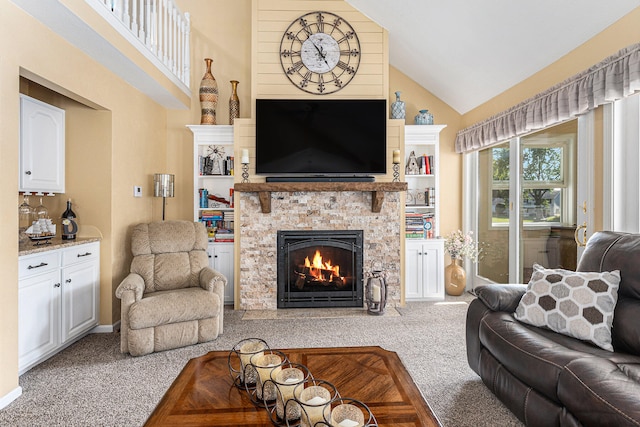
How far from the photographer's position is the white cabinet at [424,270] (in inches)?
184

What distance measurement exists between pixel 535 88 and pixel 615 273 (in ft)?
6.96

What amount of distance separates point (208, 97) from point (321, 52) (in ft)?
4.78

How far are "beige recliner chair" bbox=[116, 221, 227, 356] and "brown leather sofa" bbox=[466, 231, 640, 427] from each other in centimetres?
206

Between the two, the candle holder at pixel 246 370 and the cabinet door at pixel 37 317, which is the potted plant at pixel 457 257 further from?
the cabinet door at pixel 37 317

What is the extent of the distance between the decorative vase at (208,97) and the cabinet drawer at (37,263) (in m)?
2.31

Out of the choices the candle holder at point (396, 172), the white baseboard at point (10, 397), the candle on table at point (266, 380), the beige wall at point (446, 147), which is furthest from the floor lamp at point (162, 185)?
the candle on table at point (266, 380)

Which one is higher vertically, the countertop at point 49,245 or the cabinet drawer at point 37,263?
the countertop at point 49,245

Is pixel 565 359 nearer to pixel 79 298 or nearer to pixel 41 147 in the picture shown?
pixel 79 298

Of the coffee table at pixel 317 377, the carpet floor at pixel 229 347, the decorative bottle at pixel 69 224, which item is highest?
the decorative bottle at pixel 69 224

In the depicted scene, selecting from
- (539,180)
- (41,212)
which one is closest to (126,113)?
(41,212)

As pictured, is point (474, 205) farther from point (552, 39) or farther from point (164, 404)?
point (164, 404)

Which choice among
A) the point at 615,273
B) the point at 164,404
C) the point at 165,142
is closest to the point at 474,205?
the point at 615,273

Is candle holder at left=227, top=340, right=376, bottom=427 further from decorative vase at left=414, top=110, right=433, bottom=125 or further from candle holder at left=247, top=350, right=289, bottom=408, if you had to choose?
decorative vase at left=414, top=110, right=433, bottom=125

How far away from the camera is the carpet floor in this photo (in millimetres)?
2154
